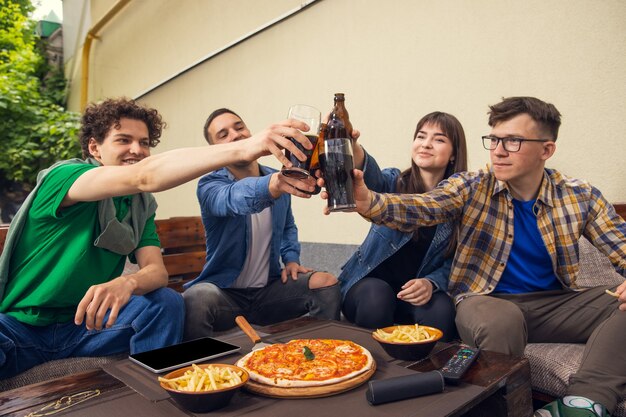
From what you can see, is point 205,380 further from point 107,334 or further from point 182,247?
point 182,247

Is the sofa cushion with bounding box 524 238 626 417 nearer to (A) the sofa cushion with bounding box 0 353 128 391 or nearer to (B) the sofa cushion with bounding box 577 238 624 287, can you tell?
(B) the sofa cushion with bounding box 577 238 624 287

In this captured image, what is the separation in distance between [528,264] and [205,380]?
1.50m

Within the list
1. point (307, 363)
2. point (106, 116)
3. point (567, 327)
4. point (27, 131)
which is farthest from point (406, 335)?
point (27, 131)

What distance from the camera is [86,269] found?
1687 millimetres

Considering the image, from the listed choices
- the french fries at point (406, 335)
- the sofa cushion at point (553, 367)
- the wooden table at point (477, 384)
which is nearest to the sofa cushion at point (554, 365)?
the sofa cushion at point (553, 367)

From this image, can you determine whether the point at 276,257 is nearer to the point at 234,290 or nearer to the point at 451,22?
the point at 234,290

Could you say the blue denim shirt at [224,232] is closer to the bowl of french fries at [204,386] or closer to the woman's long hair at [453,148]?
the woman's long hair at [453,148]

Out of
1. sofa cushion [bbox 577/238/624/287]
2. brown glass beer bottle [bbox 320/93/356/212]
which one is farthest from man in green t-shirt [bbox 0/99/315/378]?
sofa cushion [bbox 577/238/624/287]

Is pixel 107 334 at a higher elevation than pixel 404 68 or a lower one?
lower

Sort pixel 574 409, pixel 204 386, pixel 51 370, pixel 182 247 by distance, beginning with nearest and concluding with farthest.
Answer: pixel 204 386 → pixel 574 409 → pixel 51 370 → pixel 182 247

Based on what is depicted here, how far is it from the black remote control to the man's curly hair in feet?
5.14

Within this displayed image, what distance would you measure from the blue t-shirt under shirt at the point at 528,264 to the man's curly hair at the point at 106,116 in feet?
5.57

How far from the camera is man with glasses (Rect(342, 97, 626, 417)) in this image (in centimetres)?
178

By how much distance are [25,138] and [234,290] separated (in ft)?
18.6
